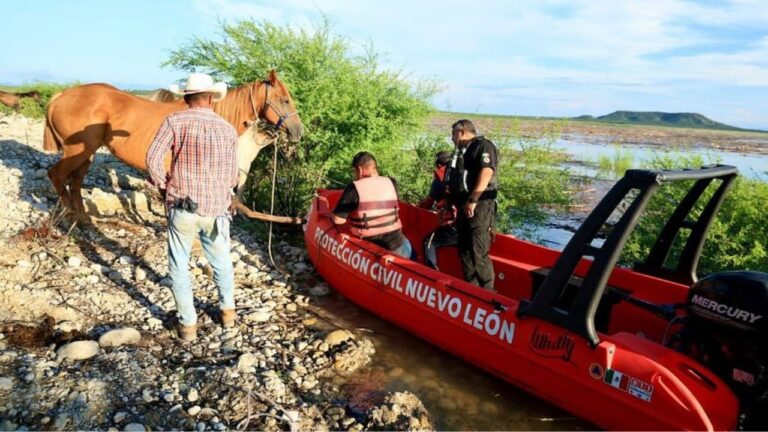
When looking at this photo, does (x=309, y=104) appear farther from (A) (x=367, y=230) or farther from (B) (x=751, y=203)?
(B) (x=751, y=203)

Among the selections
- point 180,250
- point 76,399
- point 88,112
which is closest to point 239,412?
point 76,399

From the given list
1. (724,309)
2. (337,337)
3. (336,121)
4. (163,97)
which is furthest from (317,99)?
(724,309)

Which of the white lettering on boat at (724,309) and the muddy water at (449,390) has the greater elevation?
the white lettering on boat at (724,309)

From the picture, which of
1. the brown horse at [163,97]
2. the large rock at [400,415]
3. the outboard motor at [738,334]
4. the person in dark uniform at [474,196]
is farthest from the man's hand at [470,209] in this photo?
the brown horse at [163,97]

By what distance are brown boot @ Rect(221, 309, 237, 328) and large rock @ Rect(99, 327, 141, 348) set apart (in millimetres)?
758

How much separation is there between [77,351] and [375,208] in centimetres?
305

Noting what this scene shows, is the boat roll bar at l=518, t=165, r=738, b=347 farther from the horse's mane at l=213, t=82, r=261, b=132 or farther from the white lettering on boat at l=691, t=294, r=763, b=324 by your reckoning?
the horse's mane at l=213, t=82, r=261, b=132

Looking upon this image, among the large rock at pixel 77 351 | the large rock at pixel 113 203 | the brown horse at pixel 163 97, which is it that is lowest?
the large rock at pixel 77 351

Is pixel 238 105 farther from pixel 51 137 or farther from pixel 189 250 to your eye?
pixel 189 250

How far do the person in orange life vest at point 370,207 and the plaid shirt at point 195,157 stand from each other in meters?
1.54

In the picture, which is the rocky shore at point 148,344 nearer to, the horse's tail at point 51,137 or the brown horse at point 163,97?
the horse's tail at point 51,137

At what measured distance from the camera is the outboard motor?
3.27 meters

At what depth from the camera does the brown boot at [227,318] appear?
501 centimetres

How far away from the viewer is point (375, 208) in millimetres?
5742
